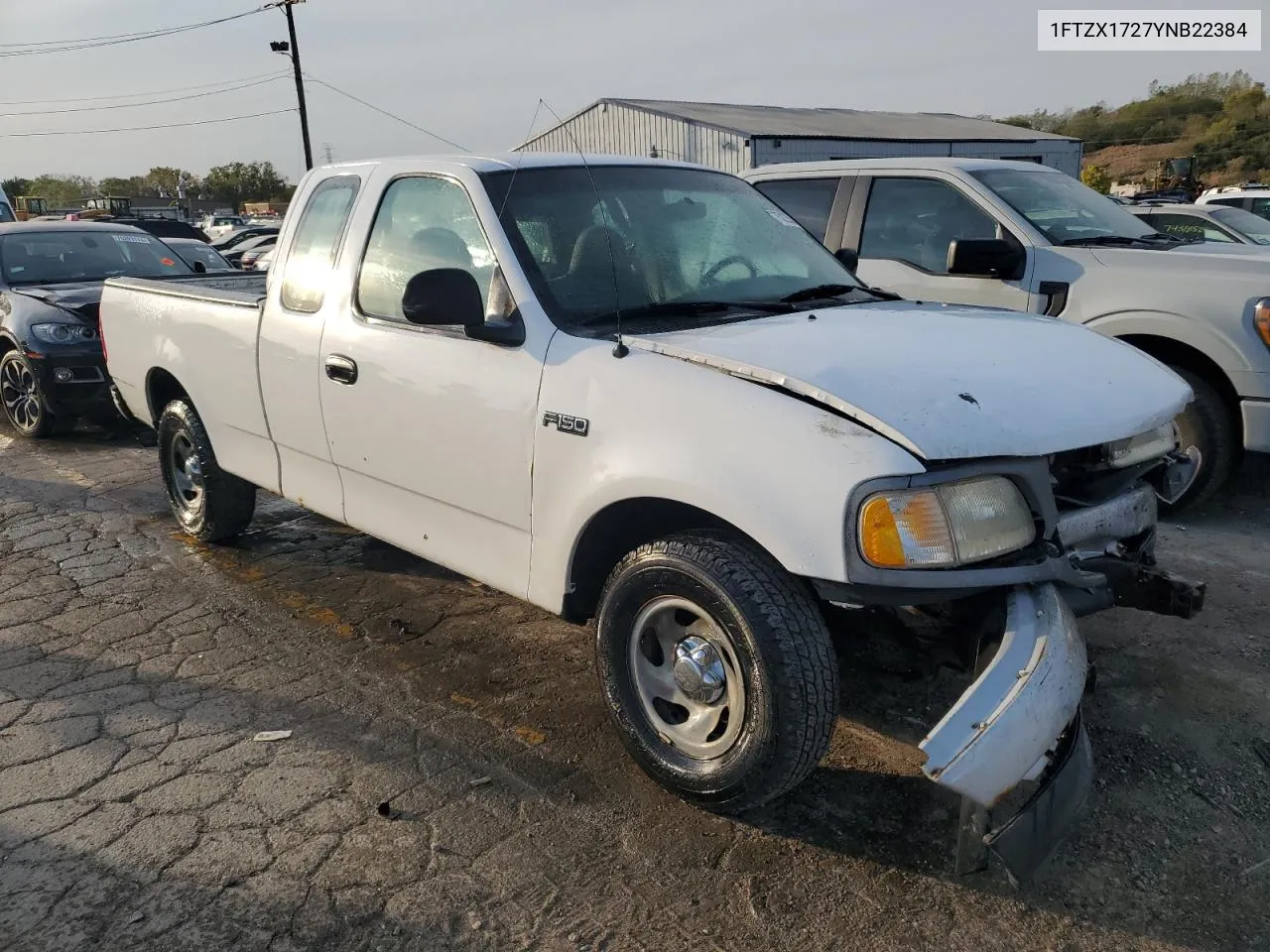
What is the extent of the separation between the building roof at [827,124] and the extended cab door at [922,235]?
16.6 meters

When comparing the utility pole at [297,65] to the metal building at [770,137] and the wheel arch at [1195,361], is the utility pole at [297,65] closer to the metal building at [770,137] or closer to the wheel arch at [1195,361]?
the metal building at [770,137]

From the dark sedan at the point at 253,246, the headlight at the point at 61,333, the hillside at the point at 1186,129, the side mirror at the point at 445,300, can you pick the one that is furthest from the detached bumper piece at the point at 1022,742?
the hillside at the point at 1186,129

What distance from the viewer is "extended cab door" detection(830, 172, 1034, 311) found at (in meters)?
6.05

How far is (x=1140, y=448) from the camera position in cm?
299

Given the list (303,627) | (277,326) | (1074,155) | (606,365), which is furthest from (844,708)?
(1074,155)

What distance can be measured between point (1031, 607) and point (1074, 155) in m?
29.0

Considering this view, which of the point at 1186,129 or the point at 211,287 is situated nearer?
the point at 211,287

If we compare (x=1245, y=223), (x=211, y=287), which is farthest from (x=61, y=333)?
Answer: (x=1245, y=223)

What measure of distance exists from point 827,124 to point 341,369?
25462 millimetres

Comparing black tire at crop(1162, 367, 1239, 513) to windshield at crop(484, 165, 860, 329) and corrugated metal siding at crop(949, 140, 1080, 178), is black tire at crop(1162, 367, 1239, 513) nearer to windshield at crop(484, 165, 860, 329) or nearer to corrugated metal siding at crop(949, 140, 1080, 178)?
windshield at crop(484, 165, 860, 329)

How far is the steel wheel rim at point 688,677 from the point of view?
2771mm

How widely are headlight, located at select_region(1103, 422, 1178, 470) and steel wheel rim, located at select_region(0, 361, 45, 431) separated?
8.06m

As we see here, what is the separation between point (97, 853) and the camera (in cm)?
282

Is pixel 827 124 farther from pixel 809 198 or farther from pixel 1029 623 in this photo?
pixel 1029 623
